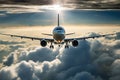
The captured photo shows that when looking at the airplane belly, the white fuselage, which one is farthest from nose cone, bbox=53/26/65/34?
the airplane belly

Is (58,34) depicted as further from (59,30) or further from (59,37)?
(59,30)

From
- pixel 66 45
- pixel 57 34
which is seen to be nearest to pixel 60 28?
pixel 57 34

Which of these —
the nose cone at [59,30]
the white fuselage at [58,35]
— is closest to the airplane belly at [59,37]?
the white fuselage at [58,35]

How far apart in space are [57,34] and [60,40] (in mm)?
2784

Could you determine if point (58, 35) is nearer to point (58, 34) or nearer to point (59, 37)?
point (58, 34)

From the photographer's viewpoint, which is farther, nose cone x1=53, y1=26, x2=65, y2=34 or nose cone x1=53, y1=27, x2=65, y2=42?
nose cone x1=53, y1=26, x2=65, y2=34

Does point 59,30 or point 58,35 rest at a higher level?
point 59,30

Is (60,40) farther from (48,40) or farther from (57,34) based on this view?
(48,40)

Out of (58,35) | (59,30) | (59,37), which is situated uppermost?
(59,30)

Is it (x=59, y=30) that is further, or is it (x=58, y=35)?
(x=59, y=30)

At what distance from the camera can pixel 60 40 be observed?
393 ft

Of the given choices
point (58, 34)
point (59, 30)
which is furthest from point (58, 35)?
point (59, 30)

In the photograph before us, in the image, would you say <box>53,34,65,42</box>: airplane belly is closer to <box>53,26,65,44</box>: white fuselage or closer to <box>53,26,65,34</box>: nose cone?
<box>53,26,65,44</box>: white fuselage

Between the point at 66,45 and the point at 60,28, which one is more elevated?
the point at 60,28
